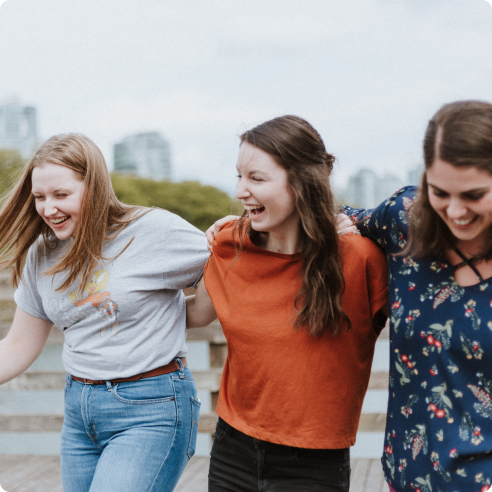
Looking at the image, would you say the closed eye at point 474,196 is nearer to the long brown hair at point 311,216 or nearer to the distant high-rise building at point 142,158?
the long brown hair at point 311,216

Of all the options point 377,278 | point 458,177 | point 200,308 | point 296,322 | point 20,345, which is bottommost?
point 20,345

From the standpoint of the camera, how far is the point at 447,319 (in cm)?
132

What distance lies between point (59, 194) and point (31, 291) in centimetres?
37

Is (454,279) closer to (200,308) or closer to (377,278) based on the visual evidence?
(377,278)

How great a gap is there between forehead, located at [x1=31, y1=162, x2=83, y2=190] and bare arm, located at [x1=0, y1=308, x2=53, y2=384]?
0.48 metres

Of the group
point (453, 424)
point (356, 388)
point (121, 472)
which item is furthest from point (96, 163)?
point (453, 424)

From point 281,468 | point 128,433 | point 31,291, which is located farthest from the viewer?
point 31,291

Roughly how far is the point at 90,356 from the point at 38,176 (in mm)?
553

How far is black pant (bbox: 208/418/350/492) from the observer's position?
160cm

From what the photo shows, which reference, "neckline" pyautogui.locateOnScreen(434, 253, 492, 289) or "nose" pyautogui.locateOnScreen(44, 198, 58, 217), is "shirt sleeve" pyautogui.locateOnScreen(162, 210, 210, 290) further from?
"neckline" pyautogui.locateOnScreen(434, 253, 492, 289)

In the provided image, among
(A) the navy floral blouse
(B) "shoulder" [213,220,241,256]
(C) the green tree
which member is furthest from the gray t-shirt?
(C) the green tree

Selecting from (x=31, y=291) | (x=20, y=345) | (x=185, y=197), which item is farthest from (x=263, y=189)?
(x=185, y=197)

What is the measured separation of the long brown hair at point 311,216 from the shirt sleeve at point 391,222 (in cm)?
10

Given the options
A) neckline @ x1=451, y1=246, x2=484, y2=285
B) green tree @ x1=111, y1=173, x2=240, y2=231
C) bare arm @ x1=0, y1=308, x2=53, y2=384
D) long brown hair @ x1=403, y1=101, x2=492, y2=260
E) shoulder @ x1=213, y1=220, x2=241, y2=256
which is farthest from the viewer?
green tree @ x1=111, y1=173, x2=240, y2=231
